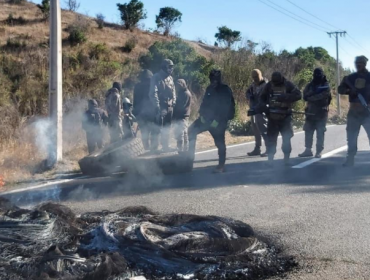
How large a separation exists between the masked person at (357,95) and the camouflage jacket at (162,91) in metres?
3.86

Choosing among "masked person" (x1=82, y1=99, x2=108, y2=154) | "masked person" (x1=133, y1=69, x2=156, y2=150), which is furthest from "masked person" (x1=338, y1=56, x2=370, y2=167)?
"masked person" (x1=82, y1=99, x2=108, y2=154)

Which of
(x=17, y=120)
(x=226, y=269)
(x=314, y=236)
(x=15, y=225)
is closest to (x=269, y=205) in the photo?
(x=314, y=236)

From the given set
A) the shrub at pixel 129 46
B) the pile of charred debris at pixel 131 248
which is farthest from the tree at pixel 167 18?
the pile of charred debris at pixel 131 248

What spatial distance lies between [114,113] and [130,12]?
1363 inches

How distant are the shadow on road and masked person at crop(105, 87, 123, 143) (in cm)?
332

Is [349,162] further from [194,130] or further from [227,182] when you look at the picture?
[194,130]

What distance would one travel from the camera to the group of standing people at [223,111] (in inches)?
394

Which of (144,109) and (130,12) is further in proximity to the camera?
(130,12)

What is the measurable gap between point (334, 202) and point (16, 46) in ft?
96.3

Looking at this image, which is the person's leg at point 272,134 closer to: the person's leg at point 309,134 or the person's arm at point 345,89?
the person's arm at point 345,89

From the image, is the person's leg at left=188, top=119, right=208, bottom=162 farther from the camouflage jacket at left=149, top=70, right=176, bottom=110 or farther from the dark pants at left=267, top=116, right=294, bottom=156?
the camouflage jacket at left=149, top=70, right=176, bottom=110

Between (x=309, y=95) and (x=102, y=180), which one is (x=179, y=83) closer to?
(x=309, y=95)

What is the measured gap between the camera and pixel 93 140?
12633mm

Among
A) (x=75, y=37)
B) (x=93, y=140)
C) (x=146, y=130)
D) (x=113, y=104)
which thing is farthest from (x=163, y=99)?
(x=75, y=37)
